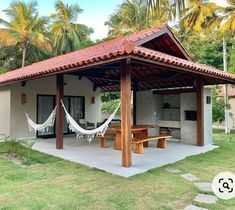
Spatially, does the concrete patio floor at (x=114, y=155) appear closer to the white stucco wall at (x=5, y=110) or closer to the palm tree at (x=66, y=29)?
the white stucco wall at (x=5, y=110)

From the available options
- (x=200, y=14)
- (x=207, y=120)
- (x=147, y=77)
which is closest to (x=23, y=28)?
(x=200, y=14)

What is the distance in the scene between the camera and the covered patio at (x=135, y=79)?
21.0 feet

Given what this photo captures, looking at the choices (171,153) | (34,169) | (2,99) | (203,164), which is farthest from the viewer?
(2,99)

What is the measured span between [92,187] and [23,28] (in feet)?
74.4

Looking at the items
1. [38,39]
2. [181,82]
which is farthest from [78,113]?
[38,39]

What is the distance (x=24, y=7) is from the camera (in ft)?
82.9

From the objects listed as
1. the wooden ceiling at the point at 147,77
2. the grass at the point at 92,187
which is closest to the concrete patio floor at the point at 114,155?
the grass at the point at 92,187

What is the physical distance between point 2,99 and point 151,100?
647cm

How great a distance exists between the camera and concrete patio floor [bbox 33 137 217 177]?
21.7ft

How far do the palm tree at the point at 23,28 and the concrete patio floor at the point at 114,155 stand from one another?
53.8ft

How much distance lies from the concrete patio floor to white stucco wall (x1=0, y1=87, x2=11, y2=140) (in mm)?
1909

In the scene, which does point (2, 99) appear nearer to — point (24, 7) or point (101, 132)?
point (101, 132)

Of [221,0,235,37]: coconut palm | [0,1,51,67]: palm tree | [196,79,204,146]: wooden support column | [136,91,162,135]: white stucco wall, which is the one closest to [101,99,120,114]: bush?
[0,1,51,67]: palm tree

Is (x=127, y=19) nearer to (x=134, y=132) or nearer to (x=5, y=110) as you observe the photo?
(x=5, y=110)
